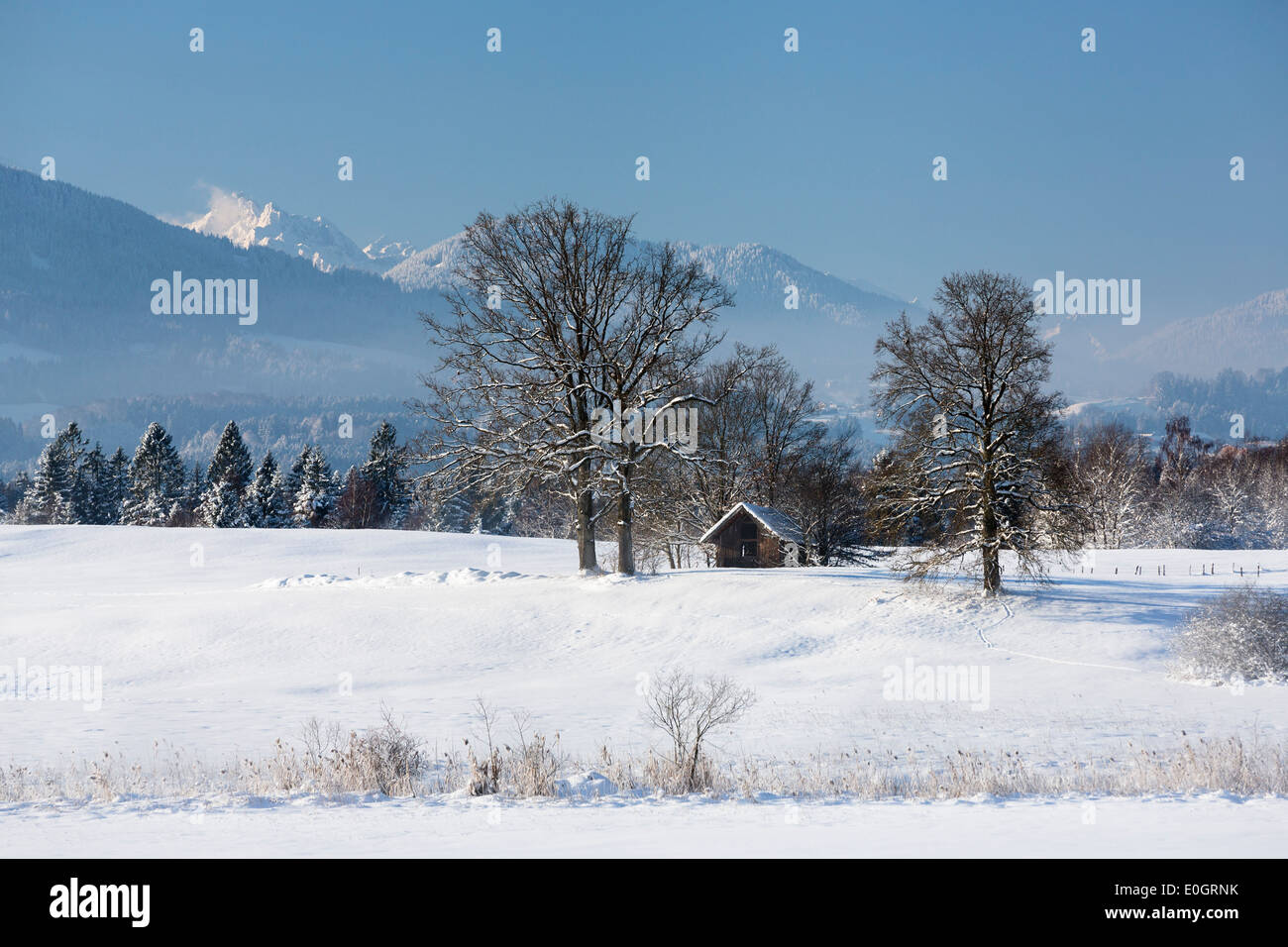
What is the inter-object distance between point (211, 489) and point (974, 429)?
75.6 m

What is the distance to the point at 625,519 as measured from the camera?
34125mm

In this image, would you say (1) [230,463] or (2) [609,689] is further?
(1) [230,463]

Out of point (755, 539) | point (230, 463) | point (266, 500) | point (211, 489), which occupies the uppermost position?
point (230, 463)

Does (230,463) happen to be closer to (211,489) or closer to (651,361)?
(211,489)

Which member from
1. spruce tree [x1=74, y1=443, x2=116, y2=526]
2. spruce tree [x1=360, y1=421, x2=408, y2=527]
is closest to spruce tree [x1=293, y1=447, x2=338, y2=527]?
spruce tree [x1=360, y1=421, x2=408, y2=527]

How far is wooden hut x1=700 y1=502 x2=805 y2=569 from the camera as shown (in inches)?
1842

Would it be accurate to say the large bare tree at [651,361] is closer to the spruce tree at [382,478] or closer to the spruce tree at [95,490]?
the spruce tree at [382,478]

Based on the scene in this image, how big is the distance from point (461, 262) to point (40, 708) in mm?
21707

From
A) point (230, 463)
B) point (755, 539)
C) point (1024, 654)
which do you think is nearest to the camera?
point (1024, 654)

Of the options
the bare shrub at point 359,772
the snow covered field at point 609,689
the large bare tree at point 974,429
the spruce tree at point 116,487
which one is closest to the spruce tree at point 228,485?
the spruce tree at point 116,487

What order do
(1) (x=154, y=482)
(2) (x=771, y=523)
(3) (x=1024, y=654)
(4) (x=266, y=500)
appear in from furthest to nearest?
(1) (x=154, y=482), (4) (x=266, y=500), (2) (x=771, y=523), (3) (x=1024, y=654)

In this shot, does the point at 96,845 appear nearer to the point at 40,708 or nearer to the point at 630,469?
the point at 40,708

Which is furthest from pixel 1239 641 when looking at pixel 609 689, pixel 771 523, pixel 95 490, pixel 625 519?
pixel 95 490
